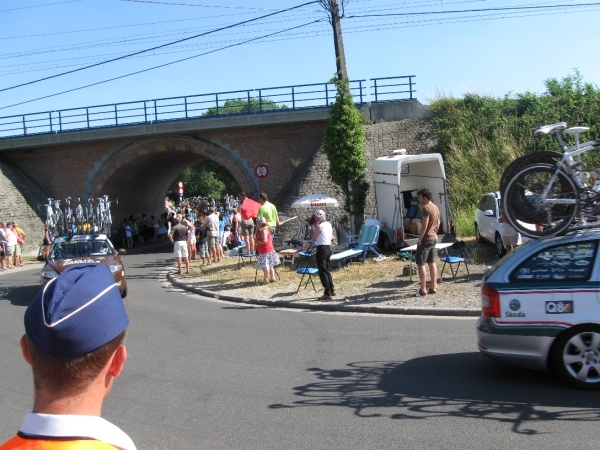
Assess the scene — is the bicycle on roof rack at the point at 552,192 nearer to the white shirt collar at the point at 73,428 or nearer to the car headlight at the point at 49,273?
the white shirt collar at the point at 73,428

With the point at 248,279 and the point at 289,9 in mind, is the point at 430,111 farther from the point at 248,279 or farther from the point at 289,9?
the point at 248,279

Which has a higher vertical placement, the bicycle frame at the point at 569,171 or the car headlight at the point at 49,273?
the bicycle frame at the point at 569,171

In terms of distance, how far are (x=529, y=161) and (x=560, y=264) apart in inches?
51.0

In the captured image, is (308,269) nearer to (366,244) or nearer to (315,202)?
(366,244)

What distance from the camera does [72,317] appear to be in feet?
6.03

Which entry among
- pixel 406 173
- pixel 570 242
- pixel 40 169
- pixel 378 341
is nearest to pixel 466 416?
pixel 570 242

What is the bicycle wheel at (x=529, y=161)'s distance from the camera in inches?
292

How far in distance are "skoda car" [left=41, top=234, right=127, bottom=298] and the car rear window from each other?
1071cm

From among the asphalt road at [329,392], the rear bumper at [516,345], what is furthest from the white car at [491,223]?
the rear bumper at [516,345]

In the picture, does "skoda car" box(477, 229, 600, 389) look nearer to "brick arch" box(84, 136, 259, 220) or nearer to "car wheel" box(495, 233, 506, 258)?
"car wheel" box(495, 233, 506, 258)

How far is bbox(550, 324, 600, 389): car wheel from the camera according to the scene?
6598mm

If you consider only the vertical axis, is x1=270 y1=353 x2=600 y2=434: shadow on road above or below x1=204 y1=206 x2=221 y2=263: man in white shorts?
below

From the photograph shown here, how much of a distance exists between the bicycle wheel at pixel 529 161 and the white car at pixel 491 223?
26.7ft

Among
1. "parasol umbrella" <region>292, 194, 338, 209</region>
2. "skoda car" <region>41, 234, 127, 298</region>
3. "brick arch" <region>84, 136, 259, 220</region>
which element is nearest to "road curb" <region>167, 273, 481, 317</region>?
"skoda car" <region>41, 234, 127, 298</region>
